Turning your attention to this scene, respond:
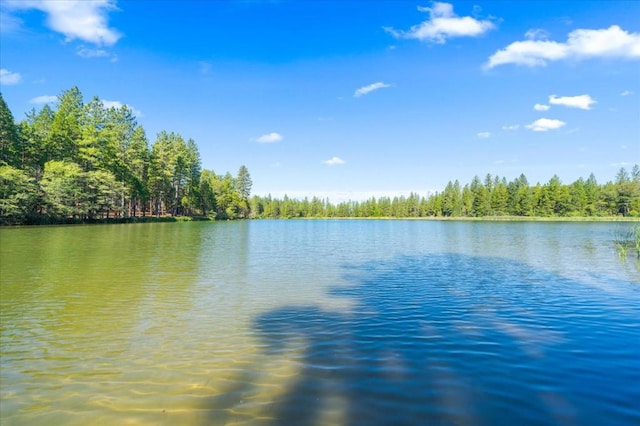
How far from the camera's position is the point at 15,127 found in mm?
55219

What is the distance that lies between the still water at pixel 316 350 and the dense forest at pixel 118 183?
155 ft

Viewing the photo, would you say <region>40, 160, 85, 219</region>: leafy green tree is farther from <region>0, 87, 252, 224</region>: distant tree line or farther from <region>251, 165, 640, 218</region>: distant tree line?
<region>251, 165, 640, 218</region>: distant tree line

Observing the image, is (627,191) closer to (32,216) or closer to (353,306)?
(353,306)

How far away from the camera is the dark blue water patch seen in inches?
213

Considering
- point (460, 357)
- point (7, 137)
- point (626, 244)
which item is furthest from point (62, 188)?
point (626, 244)

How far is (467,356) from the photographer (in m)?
7.62

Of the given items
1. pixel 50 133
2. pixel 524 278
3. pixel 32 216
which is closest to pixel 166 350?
pixel 524 278

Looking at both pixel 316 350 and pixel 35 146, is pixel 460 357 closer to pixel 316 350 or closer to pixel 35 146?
pixel 316 350

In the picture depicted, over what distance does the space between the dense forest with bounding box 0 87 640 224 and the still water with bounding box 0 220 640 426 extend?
47.4 m

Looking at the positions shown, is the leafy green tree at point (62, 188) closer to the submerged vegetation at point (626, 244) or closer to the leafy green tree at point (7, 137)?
the leafy green tree at point (7, 137)

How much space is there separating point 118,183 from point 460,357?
7304 centimetres

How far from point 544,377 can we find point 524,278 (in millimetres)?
11883

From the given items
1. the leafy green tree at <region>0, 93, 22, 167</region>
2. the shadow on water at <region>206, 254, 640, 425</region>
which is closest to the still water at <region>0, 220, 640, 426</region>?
the shadow on water at <region>206, 254, 640, 425</region>

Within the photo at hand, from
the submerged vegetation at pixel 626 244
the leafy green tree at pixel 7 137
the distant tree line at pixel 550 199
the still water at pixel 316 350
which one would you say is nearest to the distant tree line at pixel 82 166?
the leafy green tree at pixel 7 137
